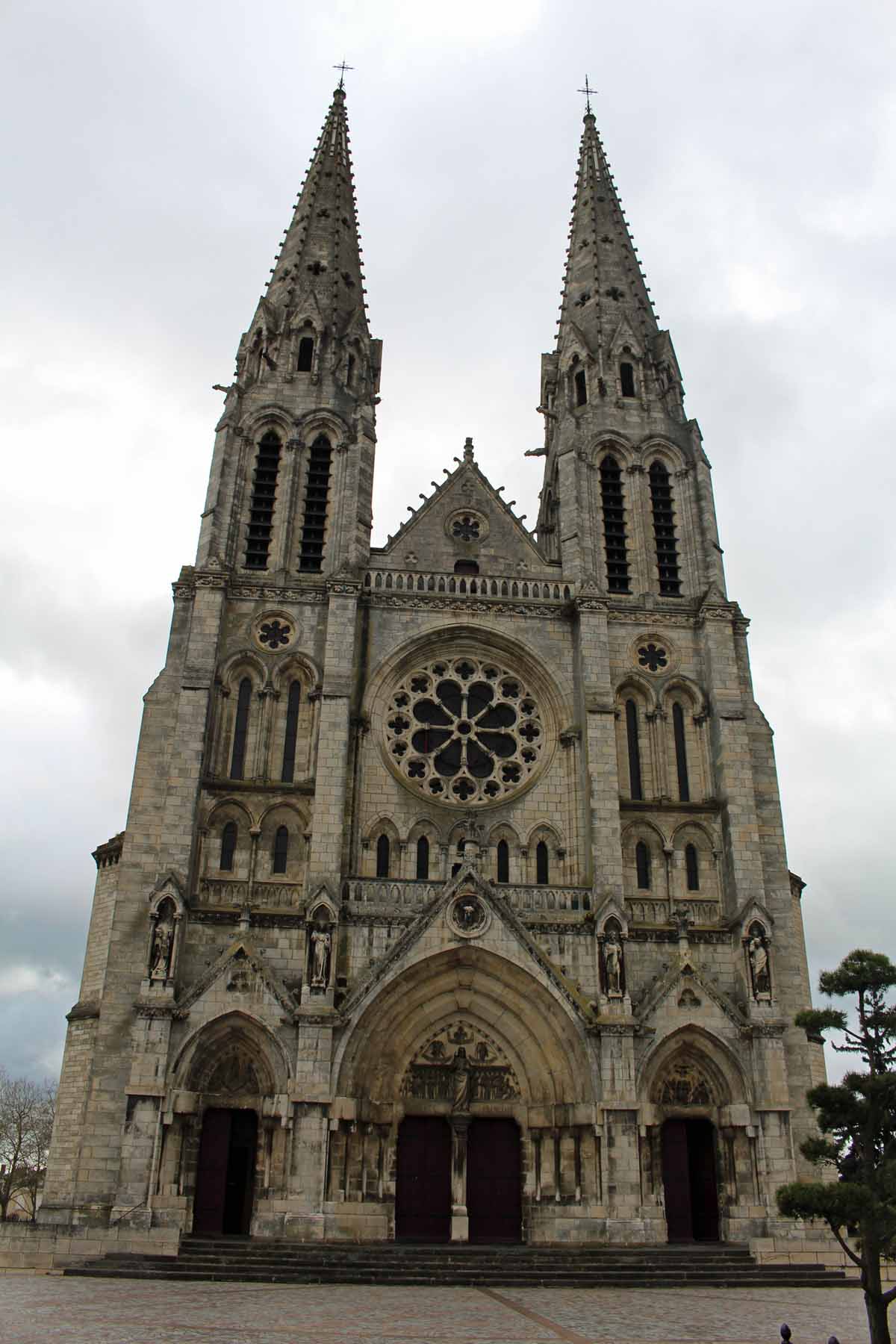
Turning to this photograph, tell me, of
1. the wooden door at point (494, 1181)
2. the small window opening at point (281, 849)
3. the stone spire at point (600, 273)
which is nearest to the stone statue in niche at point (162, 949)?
the small window opening at point (281, 849)

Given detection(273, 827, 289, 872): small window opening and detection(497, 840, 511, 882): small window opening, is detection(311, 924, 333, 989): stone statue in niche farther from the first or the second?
detection(497, 840, 511, 882): small window opening

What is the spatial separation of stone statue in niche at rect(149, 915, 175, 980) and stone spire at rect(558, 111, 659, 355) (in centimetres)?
2242

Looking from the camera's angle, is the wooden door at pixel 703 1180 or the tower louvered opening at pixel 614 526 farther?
the tower louvered opening at pixel 614 526

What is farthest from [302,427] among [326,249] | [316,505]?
[326,249]

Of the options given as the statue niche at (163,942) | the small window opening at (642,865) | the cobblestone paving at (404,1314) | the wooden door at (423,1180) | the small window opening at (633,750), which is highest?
the small window opening at (633,750)

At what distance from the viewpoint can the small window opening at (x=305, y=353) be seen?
33344mm

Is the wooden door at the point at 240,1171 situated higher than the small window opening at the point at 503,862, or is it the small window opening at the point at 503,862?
the small window opening at the point at 503,862

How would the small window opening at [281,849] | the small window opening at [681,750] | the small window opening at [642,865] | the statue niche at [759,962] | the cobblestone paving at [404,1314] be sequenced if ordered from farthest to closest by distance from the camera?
the small window opening at [681,750] → the small window opening at [642,865] → the small window opening at [281,849] → the statue niche at [759,962] → the cobblestone paving at [404,1314]

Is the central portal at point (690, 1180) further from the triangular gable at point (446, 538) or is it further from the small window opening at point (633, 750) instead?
the triangular gable at point (446, 538)

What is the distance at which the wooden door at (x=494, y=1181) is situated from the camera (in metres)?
22.5

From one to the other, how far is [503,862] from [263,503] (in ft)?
40.6

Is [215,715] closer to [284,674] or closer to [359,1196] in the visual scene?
[284,674]

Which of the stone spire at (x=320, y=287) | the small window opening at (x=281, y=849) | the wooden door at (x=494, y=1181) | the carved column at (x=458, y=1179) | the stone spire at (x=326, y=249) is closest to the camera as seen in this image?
the carved column at (x=458, y=1179)

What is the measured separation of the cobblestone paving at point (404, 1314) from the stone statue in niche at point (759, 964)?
19.7 ft
